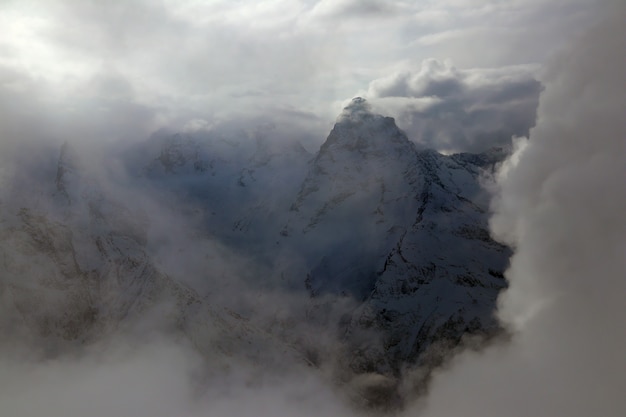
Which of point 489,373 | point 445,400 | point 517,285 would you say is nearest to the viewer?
point 517,285

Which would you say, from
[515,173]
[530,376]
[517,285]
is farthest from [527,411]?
[515,173]

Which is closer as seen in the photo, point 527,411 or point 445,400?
point 527,411

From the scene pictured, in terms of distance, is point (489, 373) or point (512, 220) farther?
point (489, 373)

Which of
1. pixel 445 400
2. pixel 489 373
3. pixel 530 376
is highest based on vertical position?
pixel 445 400

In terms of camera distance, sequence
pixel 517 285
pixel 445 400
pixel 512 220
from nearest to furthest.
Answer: pixel 517 285
pixel 512 220
pixel 445 400

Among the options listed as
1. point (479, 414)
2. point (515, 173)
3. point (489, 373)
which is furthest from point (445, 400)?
point (515, 173)

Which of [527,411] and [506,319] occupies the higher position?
[506,319]

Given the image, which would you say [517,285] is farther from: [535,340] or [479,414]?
[479,414]

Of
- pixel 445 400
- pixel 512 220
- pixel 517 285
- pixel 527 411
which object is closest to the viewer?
pixel 527 411

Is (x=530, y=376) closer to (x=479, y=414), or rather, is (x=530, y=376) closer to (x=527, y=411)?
(x=527, y=411)
